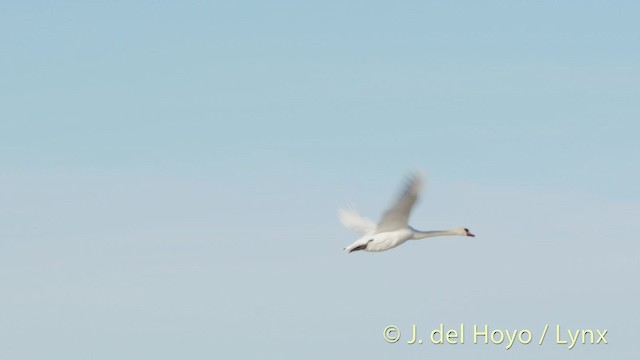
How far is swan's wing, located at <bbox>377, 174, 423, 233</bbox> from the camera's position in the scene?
7100cm

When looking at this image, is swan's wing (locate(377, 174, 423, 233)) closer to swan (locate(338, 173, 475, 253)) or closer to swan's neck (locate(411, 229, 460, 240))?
swan (locate(338, 173, 475, 253))

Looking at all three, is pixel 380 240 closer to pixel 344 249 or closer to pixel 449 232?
pixel 344 249

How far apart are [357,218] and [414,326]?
607 centimetres

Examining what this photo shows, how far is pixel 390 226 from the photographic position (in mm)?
75312

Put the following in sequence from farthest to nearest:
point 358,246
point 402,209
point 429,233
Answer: point 429,233, point 358,246, point 402,209

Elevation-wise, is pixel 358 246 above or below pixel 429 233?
below

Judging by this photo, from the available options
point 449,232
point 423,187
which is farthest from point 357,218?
point 423,187

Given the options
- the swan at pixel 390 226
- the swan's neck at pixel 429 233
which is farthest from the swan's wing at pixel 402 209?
the swan's neck at pixel 429 233

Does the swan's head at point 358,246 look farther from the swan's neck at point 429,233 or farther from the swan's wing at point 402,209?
the swan's neck at point 429,233

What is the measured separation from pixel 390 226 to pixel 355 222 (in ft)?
19.2

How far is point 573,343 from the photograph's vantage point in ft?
260

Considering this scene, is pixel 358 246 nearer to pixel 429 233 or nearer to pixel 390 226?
pixel 390 226

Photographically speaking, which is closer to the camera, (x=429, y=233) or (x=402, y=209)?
(x=402, y=209)

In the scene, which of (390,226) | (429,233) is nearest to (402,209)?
(390,226)
